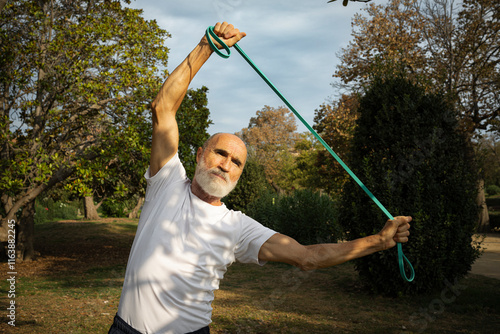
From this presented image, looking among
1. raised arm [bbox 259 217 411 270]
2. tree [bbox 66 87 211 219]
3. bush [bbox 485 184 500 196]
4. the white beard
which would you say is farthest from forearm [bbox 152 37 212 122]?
bush [bbox 485 184 500 196]

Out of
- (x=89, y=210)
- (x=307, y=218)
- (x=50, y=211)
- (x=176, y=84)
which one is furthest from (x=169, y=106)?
(x=50, y=211)

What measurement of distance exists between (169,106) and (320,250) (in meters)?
1.25

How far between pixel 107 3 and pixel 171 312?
11138 mm

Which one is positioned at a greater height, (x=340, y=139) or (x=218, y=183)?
(x=340, y=139)

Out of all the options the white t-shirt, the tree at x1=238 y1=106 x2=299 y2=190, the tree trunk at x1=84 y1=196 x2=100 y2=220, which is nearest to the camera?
the white t-shirt

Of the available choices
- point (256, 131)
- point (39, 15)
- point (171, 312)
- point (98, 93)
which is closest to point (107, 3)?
point (39, 15)

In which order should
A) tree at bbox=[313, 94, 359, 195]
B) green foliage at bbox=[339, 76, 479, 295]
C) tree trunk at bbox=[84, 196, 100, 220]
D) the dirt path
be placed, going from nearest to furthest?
green foliage at bbox=[339, 76, 479, 295]
the dirt path
tree at bbox=[313, 94, 359, 195]
tree trunk at bbox=[84, 196, 100, 220]

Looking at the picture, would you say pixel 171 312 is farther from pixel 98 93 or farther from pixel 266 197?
pixel 266 197

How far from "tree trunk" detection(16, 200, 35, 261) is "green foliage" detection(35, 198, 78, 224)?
1175cm

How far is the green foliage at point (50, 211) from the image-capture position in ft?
75.5

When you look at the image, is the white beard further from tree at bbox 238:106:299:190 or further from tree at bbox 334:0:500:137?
tree at bbox 238:106:299:190

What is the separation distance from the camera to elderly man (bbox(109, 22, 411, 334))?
2107mm

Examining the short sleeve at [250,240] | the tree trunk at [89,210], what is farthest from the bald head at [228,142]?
the tree trunk at [89,210]

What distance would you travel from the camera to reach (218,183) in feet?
7.86
